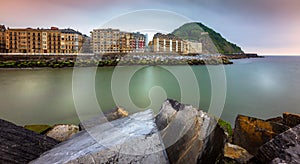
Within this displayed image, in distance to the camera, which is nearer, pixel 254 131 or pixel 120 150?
pixel 120 150

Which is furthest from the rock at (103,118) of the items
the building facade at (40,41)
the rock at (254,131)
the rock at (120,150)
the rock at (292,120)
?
the building facade at (40,41)

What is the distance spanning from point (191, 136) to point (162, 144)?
1.26 feet

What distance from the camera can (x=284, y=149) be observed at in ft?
6.33

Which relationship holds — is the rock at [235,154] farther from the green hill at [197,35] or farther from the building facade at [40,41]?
the building facade at [40,41]

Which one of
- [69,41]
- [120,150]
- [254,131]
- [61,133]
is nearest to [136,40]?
[61,133]

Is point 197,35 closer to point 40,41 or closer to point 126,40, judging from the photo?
point 126,40

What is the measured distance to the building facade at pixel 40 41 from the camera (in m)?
42.8

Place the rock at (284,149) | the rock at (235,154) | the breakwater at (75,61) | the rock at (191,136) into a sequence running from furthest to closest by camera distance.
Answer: the breakwater at (75,61)
the rock at (235,154)
the rock at (191,136)
the rock at (284,149)

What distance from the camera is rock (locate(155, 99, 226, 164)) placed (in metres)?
2.20

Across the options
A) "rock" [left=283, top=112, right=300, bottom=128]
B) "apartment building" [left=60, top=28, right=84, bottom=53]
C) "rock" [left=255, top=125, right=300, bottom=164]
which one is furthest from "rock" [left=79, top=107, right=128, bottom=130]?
"apartment building" [left=60, top=28, right=84, bottom=53]

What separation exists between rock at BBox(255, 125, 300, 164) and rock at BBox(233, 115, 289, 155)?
0.94 metres

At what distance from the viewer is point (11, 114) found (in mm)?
8555

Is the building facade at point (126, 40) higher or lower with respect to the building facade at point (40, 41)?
lower

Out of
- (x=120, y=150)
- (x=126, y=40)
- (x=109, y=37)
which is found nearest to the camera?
(x=120, y=150)
